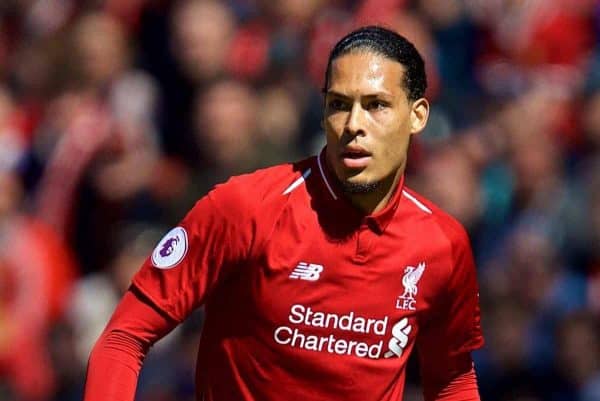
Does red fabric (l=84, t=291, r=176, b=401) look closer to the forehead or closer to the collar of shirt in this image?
the collar of shirt

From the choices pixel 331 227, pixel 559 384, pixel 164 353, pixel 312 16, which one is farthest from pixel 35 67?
pixel 331 227

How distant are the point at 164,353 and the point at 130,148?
1399mm

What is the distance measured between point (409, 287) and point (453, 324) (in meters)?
0.27

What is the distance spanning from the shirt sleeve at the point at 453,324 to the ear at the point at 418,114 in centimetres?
38

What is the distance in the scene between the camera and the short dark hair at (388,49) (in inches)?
167

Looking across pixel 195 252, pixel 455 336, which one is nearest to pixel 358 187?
pixel 195 252

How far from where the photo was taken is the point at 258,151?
7.63 meters

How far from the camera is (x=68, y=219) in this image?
8.46 metres

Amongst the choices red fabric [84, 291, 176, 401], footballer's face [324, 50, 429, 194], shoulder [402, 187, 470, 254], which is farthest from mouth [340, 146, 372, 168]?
red fabric [84, 291, 176, 401]

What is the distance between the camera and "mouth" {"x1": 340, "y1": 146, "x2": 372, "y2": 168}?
422 cm

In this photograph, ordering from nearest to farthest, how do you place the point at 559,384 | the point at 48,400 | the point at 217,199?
the point at 217,199 → the point at 559,384 → the point at 48,400

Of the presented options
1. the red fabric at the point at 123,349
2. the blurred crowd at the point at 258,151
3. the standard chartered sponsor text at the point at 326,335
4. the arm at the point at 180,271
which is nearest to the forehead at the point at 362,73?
the arm at the point at 180,271

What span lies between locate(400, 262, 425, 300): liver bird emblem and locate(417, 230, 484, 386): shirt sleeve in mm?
116

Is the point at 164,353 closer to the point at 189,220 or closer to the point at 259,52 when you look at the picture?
the point at 259,52
